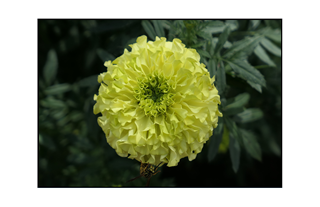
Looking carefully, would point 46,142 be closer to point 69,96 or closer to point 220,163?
point 69,96

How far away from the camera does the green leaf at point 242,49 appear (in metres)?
1.52

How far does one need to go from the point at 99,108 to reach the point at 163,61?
0.41m

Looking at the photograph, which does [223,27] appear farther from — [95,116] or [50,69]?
[50,69]

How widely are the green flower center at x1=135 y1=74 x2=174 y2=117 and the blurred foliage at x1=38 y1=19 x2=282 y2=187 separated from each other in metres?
0.51

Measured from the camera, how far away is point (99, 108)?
3.85 feet

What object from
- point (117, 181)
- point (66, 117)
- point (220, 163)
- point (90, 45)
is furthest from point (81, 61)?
point (220, 163)

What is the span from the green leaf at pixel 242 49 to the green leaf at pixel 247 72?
0.05m

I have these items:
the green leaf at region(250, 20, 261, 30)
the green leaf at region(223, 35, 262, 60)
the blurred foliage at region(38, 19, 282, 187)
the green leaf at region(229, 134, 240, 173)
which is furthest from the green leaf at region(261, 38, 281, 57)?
the green leaf at region(229, 134, 240, 173)

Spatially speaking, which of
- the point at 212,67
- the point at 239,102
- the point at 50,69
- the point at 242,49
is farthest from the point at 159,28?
the point at 50,69

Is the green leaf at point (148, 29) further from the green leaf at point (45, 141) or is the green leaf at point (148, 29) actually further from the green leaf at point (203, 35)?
the green leaf at point (45, 141)

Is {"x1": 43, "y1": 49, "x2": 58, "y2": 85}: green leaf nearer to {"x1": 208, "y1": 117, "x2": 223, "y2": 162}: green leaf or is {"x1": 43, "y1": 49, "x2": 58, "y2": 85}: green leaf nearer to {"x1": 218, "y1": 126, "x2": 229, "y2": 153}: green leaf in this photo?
{"x1": 208, "y1": 117, "x2": 223, "y2": 162}: green leaf

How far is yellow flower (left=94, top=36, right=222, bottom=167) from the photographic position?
3.70 feet

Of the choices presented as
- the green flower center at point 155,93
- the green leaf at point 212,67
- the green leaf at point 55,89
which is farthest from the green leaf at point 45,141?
the green leaf at point 212,67

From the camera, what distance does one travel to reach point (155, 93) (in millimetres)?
1210
